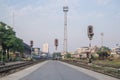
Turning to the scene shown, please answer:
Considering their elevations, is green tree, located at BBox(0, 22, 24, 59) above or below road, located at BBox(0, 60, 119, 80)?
above

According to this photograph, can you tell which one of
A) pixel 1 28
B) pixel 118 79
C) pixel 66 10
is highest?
pixel 66 10

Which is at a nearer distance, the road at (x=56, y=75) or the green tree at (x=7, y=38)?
the road at (x=56, y=75)

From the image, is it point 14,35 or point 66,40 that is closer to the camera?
point 14,35

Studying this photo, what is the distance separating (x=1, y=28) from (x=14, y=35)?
330 inches

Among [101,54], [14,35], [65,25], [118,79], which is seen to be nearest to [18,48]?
[14,35]

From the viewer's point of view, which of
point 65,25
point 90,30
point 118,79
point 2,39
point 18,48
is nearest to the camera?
point 118,79

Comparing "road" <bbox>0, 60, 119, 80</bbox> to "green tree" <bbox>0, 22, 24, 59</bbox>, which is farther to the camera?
"green tree" <bbox>0, 22, 24, 59</bbox>

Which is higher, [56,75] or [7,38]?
[7,38]

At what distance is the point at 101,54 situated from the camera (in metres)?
178

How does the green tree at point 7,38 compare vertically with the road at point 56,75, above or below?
above

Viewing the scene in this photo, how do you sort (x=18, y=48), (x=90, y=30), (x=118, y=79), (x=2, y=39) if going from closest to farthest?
1. (x=118, y=79)
2. (x=90, y=30)
3. (x=2, y=39)
4. (x=18, y=48)

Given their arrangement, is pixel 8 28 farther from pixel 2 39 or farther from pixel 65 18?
pixel 65 18

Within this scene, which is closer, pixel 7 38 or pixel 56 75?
pixel 56 75

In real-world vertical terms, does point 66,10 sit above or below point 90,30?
above
